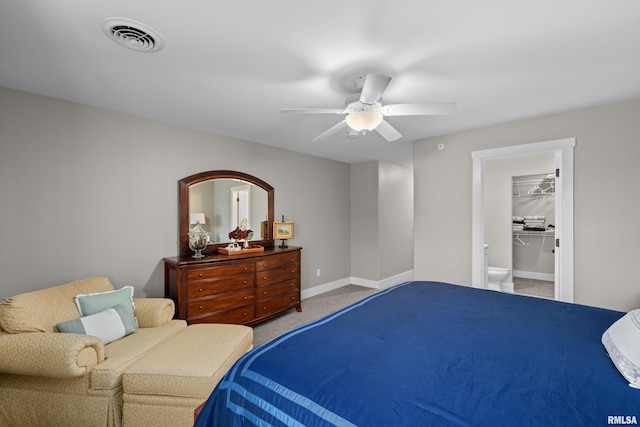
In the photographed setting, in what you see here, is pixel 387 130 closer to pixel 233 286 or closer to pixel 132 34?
pixel 132 34

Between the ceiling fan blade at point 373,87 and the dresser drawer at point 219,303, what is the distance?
8.08ft

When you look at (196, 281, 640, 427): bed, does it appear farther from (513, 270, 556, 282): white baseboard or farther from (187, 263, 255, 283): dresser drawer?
(513, 270, 556, 282): white baseboard

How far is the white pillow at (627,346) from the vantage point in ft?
3.66

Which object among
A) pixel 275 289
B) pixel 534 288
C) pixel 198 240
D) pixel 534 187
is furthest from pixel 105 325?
pixel 534 187

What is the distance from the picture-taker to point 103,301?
2297 millimetres

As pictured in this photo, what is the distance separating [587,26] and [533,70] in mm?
501

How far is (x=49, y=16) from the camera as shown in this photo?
150cm

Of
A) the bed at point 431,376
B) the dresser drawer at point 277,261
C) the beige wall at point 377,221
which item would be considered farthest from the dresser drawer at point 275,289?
the bed at point 431,376

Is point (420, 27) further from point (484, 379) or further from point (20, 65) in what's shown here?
point (20, 65)

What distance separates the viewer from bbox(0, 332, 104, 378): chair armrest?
1674 mm

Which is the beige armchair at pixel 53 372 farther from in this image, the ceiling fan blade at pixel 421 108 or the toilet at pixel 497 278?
the toilet at pixel 497 278

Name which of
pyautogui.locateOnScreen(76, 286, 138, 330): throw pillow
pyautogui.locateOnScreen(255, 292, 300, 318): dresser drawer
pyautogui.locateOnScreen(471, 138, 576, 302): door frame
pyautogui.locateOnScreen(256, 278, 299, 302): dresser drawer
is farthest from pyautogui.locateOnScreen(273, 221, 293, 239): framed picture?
pyautogui.locateOnScreen(471, 138, 576, 302): door frame

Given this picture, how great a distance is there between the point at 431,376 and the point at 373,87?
5.24ft

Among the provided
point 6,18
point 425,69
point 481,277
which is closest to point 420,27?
point 425,69
